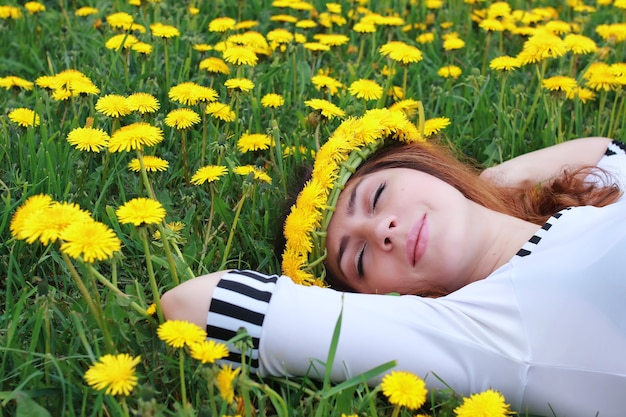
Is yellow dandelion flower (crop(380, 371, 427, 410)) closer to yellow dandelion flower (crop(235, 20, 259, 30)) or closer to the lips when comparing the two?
the lips

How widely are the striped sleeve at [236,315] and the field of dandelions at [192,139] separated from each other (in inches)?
2.4

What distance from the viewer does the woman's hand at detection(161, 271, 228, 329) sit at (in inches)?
59.0

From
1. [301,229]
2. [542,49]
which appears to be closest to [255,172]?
[301,229]

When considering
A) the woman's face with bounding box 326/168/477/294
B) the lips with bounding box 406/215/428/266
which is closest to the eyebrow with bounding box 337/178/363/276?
the woman's face with bounding box 326/168/477/294

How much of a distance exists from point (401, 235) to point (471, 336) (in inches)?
11.0

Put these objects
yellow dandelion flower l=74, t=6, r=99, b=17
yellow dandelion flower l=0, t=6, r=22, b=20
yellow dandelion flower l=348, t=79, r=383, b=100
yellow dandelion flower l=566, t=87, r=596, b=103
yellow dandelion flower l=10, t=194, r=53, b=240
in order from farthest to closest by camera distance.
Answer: yellow dandelion flower l=74, t=6, r=99, b=17 → yellow dandelion flower l=0, t=6, r=22, b=20 → yellow dandelion flower l=566, t=87, r=596, b=103 → yellow dandelion flower l=348, t=79, r=383, b=100 → yellow dandelion flower l=10, t=194, r=53, b=240

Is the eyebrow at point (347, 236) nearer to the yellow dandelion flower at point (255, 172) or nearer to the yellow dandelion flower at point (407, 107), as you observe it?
the yellow dandelion flower at point (255, 172)

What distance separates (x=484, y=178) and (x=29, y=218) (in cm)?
120

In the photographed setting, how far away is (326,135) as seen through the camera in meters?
2.30

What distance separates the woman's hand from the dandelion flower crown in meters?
0.26

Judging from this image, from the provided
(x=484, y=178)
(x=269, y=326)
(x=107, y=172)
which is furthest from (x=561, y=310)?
(x=107, y=172)

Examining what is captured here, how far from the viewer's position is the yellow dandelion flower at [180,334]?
1.31 metres

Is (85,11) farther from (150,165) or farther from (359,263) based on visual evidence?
(359,263)

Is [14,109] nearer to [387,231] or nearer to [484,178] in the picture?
[387,231]
